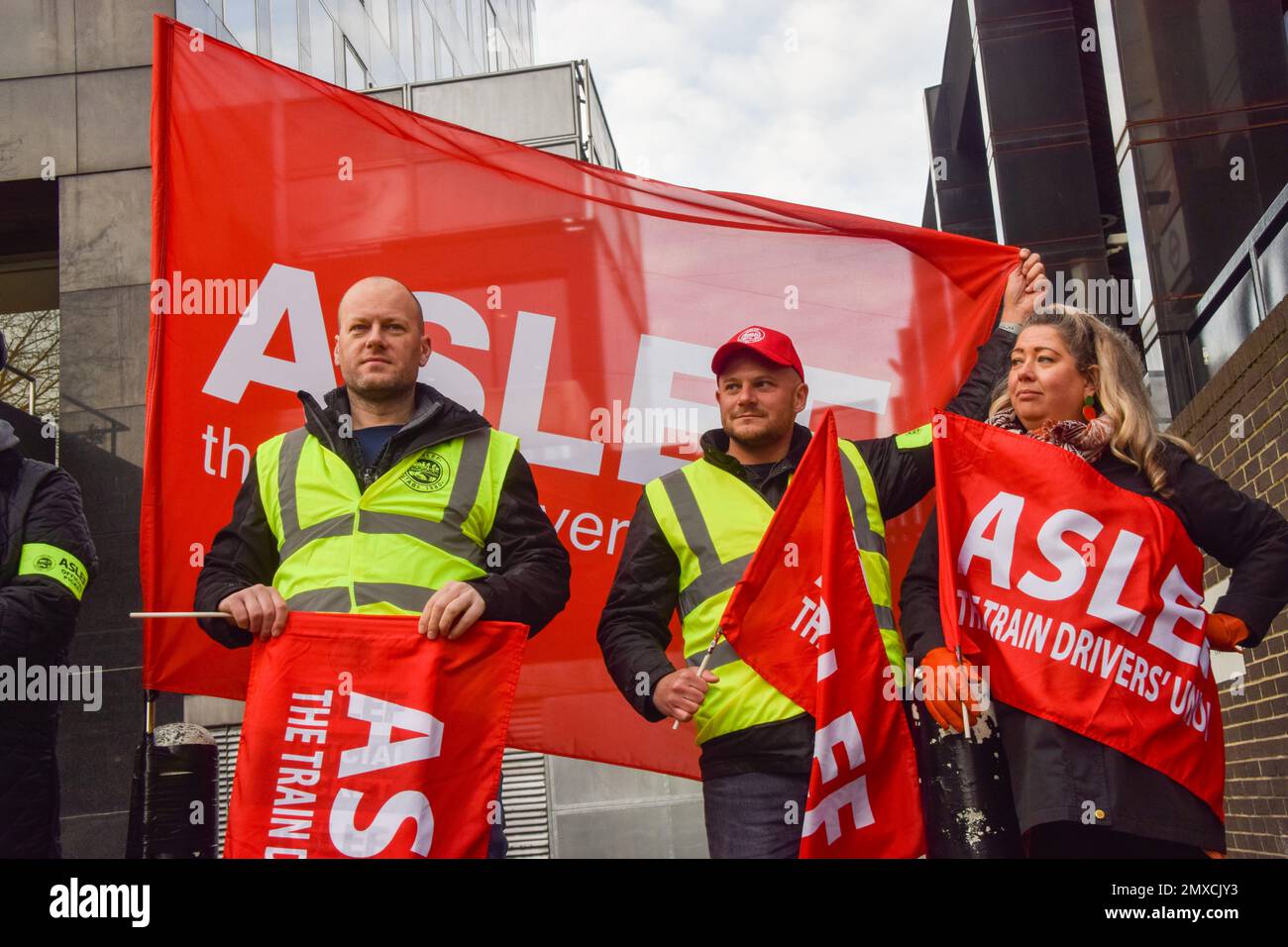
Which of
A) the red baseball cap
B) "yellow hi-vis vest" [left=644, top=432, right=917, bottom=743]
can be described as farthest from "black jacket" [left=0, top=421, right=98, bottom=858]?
the red baseball cap

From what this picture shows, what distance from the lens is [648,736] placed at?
200 inches

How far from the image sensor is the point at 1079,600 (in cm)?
391

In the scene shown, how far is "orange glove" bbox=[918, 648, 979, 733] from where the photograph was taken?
12.3 feet

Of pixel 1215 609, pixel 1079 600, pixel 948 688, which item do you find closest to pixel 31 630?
pixel 948 688

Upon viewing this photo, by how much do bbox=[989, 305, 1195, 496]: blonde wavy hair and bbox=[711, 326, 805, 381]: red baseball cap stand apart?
69 centimetres

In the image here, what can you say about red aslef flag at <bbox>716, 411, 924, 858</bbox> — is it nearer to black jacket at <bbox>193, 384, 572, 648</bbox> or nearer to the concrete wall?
black jacket at <bbox>193, 384, 572, 648</bbox>

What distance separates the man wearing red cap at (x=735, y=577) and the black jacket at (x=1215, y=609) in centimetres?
16

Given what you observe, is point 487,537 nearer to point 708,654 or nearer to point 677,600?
point 677,600

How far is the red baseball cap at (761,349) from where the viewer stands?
435cm

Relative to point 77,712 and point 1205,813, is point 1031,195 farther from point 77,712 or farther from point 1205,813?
point 1205,813

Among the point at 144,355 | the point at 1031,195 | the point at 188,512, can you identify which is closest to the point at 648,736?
the point at 188,512

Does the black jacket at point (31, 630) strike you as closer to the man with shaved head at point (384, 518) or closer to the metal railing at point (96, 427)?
the man with shaved head at point (384, 518)

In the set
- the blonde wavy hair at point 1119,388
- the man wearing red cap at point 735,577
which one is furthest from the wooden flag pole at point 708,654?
the blonde wavy hair at point 1119,388
